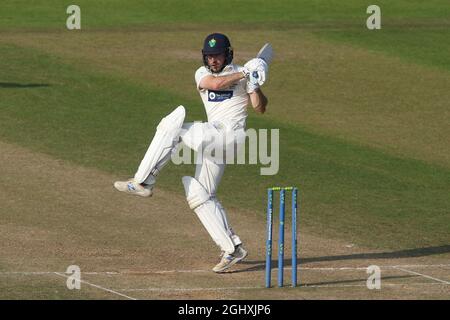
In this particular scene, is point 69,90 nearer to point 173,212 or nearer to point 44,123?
point 44,123

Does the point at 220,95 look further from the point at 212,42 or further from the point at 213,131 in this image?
the point at 212,42

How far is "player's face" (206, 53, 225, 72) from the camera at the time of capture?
1301 centimetres

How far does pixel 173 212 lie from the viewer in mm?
16250

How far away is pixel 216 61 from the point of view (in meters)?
13.0

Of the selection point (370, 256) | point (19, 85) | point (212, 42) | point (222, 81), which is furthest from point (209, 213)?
point (19, 85)

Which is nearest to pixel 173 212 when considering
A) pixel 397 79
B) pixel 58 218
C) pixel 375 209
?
pixel 58 218

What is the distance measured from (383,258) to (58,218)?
4.27 m

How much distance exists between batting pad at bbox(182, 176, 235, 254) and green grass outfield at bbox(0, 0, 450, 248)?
7.85 ft

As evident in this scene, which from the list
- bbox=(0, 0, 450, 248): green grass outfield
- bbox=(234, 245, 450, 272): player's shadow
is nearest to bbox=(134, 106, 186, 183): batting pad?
bbox=(234, 245, 450, 272): player's shadow

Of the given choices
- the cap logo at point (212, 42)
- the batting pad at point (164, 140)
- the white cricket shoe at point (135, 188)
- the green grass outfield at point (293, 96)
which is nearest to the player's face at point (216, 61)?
the cap logo at point (212, 42)

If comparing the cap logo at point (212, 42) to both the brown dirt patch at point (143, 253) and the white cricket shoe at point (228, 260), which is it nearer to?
the white cricket shoe at point (228, 260)

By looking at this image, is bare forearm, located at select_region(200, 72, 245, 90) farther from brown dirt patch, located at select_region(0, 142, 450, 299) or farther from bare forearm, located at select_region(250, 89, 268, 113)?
brown dirt patch, located at select_region(0, 142, 450, 299)

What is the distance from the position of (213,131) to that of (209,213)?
877mm

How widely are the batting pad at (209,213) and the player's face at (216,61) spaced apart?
1219 mm
